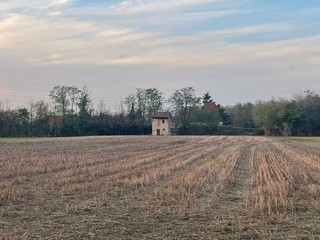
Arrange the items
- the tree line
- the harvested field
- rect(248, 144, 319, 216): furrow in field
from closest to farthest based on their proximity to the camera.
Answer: the harvested field → rect(248, 144, 319, 216): furrow in field → the tree line

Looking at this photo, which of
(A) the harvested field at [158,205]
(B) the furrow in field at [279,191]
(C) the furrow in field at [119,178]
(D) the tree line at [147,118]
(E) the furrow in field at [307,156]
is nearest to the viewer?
(A) the harvested field at [158,205]

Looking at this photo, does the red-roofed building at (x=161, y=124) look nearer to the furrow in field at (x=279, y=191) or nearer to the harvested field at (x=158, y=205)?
the furrow in field at (x=279, y=191)

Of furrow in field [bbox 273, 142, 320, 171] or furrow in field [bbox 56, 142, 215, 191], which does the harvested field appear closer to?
furrow in field [bbox 56, 142, 215, 191]

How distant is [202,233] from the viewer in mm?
9523

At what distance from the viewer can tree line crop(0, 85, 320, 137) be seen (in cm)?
10331

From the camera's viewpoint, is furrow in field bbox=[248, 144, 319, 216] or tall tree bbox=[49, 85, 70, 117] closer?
furrow in field bbox=[248, 144, 319, 216]

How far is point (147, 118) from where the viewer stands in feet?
411

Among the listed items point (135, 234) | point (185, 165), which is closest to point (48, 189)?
point (135, 234)

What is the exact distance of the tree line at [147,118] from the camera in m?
103

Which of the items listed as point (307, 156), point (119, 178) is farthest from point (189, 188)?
point (307, 156)

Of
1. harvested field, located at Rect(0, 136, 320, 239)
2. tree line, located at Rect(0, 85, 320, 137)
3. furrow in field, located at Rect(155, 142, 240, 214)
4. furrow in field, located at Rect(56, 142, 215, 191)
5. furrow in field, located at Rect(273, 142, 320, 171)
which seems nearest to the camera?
harvested field, located at Rect(0, 136, 320, 239)

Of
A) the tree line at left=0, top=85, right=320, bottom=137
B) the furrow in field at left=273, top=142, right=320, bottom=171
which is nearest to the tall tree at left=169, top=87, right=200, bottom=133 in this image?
the tree line at left=0, top=85, right=320, bottom=137

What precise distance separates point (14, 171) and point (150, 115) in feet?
344

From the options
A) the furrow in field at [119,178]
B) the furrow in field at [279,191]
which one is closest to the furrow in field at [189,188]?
the furrow in field at [119,178]
